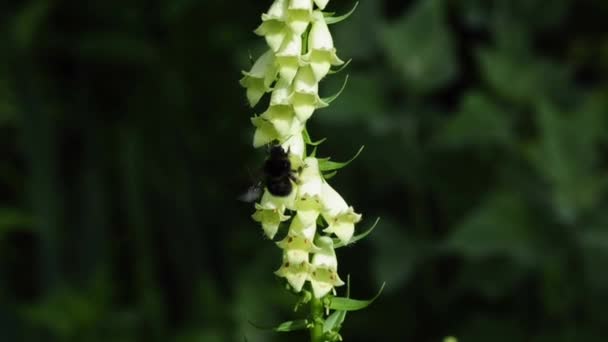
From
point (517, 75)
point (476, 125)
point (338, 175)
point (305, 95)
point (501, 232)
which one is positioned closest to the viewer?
point (305, 95)

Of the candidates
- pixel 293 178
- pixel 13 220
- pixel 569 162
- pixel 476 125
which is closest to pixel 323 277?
pixel 293 178

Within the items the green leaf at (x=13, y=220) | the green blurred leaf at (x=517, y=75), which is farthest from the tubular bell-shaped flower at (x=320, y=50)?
the green leaf at (x=13, y=220)

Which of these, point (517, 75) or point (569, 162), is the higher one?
point (517, 75)

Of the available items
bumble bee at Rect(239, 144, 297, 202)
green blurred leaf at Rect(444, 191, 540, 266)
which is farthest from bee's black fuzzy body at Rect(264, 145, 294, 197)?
green blurred leaf at Rect(444, 191, 540, 266)

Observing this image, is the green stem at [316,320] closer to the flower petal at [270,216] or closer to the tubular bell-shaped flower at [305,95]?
the flower petal at [270,216]

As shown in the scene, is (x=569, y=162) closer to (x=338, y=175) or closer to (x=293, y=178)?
(x=338, y=175)

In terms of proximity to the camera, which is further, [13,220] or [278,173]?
[13,220]
